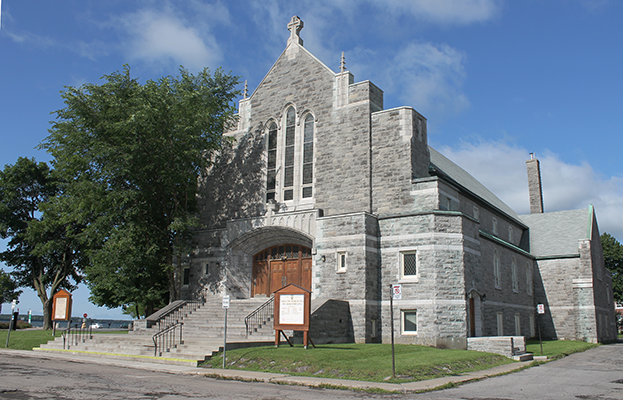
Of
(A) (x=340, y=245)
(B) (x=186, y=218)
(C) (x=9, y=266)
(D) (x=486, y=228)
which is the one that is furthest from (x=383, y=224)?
(C) (x=9, y=266)

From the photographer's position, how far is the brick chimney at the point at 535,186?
1831 inches

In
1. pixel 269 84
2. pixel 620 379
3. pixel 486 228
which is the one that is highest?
pixel 269 84

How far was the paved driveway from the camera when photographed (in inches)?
447

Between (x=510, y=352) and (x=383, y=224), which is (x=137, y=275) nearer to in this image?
(x=383, y=224)

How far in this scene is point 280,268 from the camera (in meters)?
27.5

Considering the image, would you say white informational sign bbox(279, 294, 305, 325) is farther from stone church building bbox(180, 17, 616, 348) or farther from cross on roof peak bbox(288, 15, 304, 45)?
cross on roof peak bbox(288, 15, 304, 45)

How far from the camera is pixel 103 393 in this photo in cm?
1012

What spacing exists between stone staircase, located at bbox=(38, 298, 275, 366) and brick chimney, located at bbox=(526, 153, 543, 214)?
105 ft

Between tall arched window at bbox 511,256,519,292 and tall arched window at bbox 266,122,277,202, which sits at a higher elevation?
tall arched window at bbox 266,122,277,202

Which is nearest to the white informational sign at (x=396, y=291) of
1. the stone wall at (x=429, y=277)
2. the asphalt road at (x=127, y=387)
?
the asphalt road at (x=127, y=387)

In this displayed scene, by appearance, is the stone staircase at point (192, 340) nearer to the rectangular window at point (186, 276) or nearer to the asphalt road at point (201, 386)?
the asphalt road at point (201, 386)

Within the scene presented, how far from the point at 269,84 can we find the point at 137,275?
42.3 feet

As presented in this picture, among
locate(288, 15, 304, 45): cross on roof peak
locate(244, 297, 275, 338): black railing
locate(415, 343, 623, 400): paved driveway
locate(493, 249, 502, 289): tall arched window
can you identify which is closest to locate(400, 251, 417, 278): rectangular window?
locate(244, 297, 275, 338): black railing

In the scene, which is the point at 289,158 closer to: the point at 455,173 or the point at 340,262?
the point at 340,262
